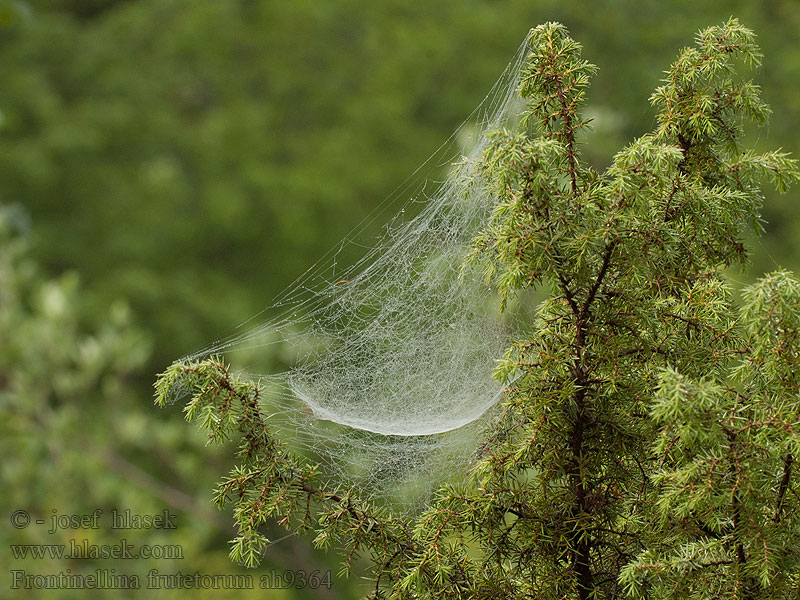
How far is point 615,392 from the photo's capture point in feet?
5.41

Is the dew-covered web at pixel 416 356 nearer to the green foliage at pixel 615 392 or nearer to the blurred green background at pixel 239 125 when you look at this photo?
the green foliage at pixel 615 392

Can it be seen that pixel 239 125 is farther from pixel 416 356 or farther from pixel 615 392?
pixel 615 392

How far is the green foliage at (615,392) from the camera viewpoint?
147 cm

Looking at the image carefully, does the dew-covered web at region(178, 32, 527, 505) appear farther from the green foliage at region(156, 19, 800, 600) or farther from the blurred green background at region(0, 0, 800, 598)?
the blurred green background at region(0, 0, 800, 598)

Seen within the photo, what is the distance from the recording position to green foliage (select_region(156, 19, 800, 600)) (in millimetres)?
1472

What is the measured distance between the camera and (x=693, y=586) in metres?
1.54

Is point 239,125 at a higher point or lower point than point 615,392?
higher

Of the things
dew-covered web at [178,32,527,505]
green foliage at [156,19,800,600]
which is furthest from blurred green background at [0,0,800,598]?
green foliage at [156,19,800,600]

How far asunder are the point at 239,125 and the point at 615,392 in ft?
47.8

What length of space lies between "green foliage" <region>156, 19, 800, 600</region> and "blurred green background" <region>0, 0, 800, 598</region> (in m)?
11.2

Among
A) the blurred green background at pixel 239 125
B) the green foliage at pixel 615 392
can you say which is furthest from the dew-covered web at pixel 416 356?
the blurred green background at pixel 239 125

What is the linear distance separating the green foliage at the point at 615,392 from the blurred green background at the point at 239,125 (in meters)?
11.2

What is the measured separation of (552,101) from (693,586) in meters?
0.93

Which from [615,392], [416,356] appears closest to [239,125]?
[416,356]
